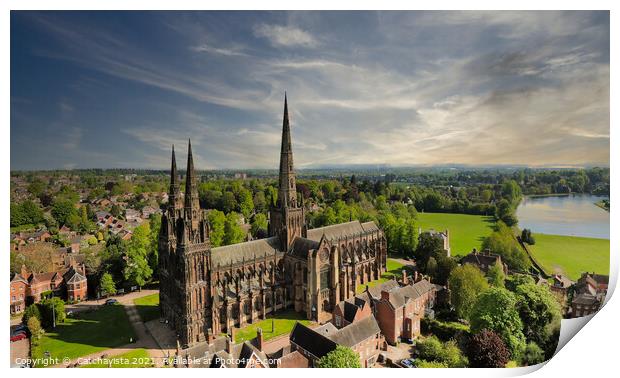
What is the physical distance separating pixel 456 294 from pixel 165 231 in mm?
17203

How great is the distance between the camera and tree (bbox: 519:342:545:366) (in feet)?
42.5

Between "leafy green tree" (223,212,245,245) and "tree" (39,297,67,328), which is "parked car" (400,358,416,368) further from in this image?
"leafy green tree" (223,212,245,245)

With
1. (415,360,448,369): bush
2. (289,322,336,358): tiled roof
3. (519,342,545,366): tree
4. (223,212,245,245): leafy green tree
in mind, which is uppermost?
(223,212,245,245): leafy green tree

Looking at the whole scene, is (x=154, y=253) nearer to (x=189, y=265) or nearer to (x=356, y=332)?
(x=189, y=265)

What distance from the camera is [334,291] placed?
793 inches

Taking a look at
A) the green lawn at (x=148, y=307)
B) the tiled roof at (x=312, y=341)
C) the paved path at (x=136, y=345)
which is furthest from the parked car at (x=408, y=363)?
the green lawn at (x=148, y=307)

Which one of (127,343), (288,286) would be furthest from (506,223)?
(127,343)

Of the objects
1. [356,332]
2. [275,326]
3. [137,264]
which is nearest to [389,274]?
[275,326]

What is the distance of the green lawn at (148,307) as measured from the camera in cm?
1928

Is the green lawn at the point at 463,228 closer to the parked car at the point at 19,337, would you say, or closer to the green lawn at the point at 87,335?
the green lawn at the point at 87,335

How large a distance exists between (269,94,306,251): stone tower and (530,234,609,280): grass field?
14694mm

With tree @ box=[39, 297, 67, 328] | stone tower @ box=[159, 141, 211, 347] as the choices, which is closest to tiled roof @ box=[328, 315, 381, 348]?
stone tower @ box=[159, 141, 211, 347]

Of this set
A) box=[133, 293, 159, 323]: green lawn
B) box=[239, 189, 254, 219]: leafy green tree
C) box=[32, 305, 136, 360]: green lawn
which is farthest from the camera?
box=[239, 189, 254, 219]: leafy green tree

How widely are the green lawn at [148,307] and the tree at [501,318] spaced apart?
17.9 metres
